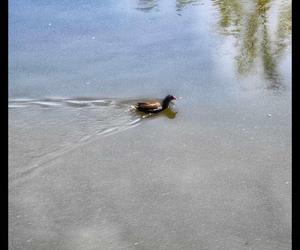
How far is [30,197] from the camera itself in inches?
131

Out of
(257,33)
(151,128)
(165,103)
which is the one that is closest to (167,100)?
(165,103)

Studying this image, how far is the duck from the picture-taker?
4.37m

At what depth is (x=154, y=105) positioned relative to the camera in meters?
4.41

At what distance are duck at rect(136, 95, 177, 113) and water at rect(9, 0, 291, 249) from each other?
68 mm

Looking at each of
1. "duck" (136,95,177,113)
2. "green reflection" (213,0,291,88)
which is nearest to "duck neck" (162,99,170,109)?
"duck" (136,95,177,113)

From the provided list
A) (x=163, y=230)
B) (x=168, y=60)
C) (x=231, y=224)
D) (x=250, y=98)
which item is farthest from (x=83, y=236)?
(x=168, y=60)

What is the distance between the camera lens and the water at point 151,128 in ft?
9.89

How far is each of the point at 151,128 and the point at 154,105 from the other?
10.4 inches

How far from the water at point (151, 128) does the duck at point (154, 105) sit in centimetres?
Result: 7

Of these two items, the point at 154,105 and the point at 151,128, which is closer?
the point at 151,128

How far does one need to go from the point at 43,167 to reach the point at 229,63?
7.55 ft

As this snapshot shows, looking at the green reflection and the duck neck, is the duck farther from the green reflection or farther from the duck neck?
the green reflection

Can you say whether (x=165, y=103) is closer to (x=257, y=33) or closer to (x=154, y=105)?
(x=154, y=105)
